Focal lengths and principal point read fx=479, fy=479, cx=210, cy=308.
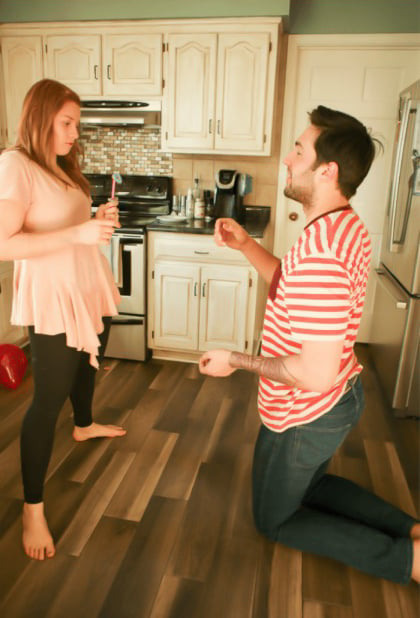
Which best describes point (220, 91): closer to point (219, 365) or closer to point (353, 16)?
point (353, 16)

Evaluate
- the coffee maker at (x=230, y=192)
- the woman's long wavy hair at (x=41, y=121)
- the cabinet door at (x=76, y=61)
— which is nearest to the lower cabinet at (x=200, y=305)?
the coffee maker at (x=230, y=192)

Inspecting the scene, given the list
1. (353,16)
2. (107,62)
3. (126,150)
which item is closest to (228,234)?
(107,62)

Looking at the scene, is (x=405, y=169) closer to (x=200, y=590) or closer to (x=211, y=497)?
(x=211, y=497)

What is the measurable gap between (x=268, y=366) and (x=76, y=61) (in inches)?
107

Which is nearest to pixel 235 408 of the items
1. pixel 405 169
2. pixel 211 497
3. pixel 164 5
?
pixel 211 497

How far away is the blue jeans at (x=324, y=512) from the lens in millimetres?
1490

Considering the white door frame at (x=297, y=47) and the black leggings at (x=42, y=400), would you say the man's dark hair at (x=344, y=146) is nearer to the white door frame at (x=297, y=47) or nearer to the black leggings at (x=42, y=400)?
the black leggings at (x=42, y=400)

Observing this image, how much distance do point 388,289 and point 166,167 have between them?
1.81 meters

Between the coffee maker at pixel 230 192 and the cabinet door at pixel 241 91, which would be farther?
the coffee maker at pixel 230 192

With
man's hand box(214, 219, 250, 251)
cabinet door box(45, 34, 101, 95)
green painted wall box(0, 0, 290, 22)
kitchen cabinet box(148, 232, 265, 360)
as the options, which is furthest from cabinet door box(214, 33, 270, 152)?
man's hand box(214, 219, 250, 251)

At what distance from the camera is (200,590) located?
152cm

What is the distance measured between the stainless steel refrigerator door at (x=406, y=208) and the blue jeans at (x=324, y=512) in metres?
1.19

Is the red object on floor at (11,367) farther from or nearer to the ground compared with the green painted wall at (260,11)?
nearer to the ground

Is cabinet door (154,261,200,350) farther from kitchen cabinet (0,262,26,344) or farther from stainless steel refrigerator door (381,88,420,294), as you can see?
stainless steel refrigerator door (381,88,420,294)
